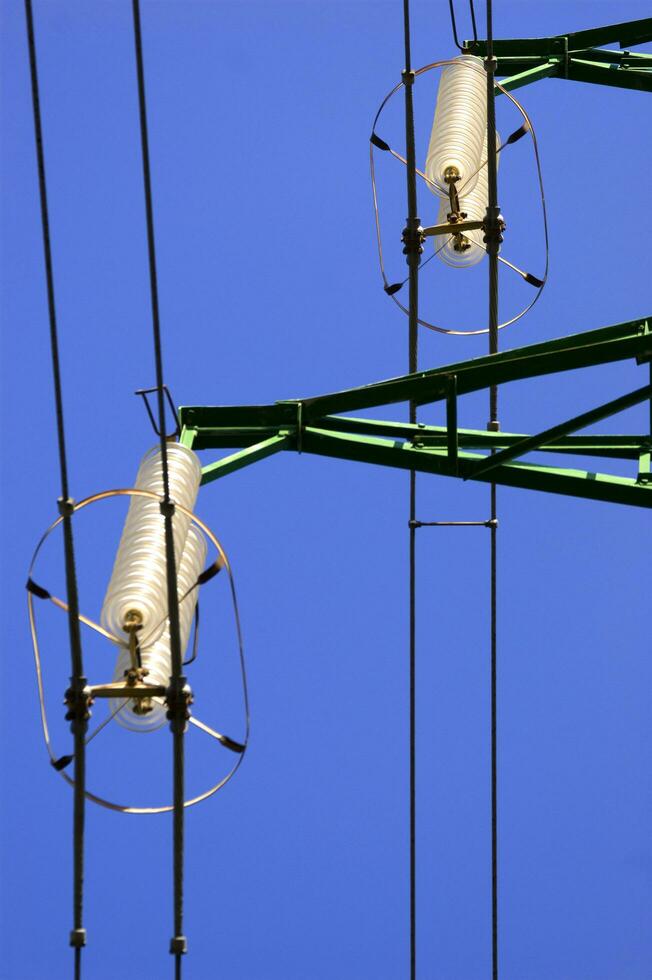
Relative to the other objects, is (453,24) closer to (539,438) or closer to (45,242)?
(539,438)

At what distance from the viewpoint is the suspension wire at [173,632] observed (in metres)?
11.0

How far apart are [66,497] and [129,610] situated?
2.96 ft

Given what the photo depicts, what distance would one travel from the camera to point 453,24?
1991cm

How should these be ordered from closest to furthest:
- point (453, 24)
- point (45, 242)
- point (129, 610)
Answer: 1. point (45, 242)
2. point (129, 610)
3. point (453, 24)

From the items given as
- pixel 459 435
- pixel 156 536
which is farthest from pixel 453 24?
pixel 156 536

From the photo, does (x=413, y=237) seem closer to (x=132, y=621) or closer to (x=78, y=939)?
(x=132, y=621)

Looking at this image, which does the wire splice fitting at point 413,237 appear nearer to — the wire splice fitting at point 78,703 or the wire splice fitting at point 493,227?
the wire splice fitting at point 493,227

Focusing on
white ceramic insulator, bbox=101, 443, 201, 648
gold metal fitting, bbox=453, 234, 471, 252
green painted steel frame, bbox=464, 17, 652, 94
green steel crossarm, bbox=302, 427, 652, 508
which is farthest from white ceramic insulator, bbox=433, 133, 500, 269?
white ceramic insulator, bbox=101, 443, 201, 648

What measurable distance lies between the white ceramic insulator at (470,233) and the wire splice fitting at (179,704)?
610 centimetres

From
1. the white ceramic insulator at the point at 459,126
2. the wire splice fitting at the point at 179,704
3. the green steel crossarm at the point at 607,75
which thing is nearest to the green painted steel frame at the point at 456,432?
the white ceramic insulator at the point at 459,126

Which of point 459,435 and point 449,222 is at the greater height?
point 449,222

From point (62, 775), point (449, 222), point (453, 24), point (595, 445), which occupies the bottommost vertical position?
point (62, 775)

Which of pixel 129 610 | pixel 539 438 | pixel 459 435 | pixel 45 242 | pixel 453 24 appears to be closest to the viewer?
pixel 45 242

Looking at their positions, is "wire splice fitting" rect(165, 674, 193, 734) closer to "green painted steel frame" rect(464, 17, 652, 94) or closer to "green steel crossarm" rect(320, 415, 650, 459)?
"green steel crossarm" rect(320, 415, 650, 459)
